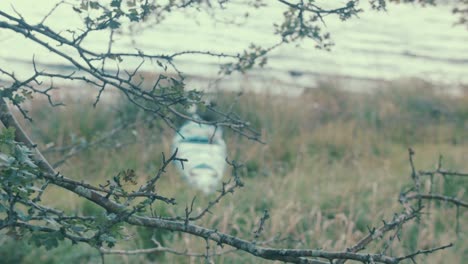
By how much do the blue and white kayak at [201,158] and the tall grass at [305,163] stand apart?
10cm

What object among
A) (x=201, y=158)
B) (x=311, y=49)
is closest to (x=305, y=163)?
(x=201, y=158)

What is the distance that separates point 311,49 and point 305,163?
4448 millimetres

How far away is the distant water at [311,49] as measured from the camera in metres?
8.55

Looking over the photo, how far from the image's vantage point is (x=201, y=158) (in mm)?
6457

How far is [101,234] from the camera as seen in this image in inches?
91.0

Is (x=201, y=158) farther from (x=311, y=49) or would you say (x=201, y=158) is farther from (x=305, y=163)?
(x=311, y=49)

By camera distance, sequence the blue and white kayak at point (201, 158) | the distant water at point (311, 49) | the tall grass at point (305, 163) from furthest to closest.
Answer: the distant water at point (311, 49) < the blue and white kayak at point (201, 158) < the tall grass at point (305, 163)

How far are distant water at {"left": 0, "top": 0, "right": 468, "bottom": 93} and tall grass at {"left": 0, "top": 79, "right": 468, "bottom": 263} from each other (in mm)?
525

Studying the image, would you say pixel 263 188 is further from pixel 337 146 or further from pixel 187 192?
pixel 337 146

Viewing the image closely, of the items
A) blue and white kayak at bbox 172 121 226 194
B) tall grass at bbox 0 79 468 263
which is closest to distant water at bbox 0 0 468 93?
tall grass at bbox 0 79 468 263

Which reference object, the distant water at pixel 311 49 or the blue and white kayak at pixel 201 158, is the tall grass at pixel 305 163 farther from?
the distant water at pixel 311 49

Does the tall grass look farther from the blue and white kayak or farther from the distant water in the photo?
the distant water

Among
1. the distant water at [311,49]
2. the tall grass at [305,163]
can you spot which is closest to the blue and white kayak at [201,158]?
the tall grass at [305,163]

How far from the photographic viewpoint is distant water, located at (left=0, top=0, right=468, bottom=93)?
8555 millimetres
